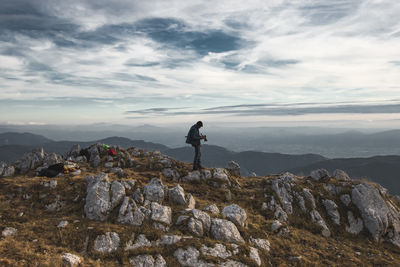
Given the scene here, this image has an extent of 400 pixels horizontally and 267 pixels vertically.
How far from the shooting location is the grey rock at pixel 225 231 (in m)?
14.5

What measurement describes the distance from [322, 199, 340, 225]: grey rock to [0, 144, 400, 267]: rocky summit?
3.7 inches

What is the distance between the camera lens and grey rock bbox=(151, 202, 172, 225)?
15179mm

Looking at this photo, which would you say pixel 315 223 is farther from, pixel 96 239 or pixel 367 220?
pixel 96 239

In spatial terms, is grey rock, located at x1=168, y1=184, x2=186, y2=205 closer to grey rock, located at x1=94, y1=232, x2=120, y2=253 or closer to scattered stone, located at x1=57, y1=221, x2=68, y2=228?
grey rock, located at x1=94, y1=232, x2=120, y2=253

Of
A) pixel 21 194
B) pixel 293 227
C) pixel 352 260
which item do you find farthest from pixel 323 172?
pixel 21 194

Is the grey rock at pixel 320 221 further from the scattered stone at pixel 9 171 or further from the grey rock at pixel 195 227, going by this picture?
the scattered stone at pixel 9 171

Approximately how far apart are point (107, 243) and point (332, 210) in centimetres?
2237

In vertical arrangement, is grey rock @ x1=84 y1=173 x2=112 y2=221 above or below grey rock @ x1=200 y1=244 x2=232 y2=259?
above

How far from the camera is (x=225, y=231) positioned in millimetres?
14891

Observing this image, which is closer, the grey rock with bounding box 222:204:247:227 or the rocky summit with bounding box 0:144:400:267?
the rocky summit with bounding box 0:144:400:267

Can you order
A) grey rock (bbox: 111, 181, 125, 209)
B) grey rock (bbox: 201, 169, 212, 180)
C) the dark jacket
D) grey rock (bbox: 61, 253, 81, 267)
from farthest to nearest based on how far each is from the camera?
grey rock (bbox: 201, 169, 212, 180) < the dark jacket < grey rock (bbox: 111, 181, 125, 209) < grey rock (bbox: 61, 253, 81, 267)

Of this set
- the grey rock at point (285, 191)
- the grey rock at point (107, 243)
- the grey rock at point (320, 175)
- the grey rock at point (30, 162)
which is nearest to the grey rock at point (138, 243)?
the grey rock at point (107, 243)

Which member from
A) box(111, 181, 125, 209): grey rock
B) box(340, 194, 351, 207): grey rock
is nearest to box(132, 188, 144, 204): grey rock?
box(111, 181, 125, 209): grey rock

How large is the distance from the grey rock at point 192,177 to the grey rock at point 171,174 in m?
1.02
